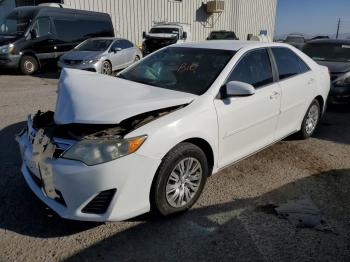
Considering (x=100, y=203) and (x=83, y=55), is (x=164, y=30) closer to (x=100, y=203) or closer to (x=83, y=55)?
(x=83, y=55)

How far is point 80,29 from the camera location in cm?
1370

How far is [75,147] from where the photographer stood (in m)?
2.57

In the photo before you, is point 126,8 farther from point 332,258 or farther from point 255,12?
point 332,258

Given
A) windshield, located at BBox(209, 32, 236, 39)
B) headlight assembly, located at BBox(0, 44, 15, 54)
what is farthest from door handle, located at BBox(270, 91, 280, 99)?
windshield, located at BBox(209, 32, 236, 39)

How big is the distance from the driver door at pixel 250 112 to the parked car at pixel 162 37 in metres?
13.0

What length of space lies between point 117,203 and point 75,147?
53cm

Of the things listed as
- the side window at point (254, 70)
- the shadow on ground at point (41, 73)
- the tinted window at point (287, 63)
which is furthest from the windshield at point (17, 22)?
the side window at point (254, 70)

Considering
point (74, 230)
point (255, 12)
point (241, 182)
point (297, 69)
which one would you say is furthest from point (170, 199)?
point (255, 12)

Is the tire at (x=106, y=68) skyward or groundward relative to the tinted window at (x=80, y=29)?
groundward

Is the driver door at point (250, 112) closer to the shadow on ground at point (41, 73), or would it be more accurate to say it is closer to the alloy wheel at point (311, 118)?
the alloy wheel at point (311, 118)

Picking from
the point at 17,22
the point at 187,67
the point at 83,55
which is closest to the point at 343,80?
the point at 187,67

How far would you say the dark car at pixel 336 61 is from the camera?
7.15 metres

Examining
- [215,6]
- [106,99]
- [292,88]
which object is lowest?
[292,88]

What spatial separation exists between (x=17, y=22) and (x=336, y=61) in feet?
34.5
